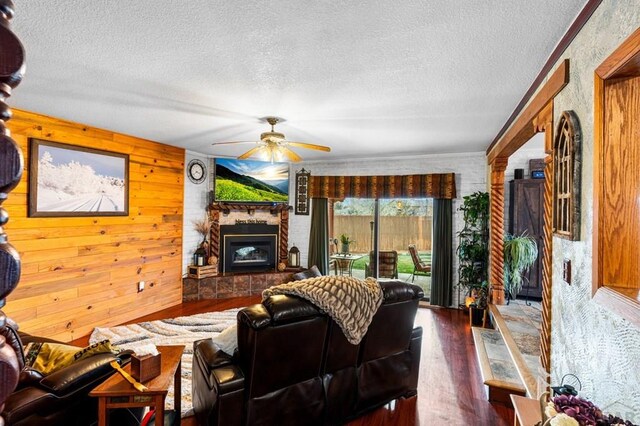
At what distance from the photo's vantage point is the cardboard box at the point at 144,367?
1.87 meters

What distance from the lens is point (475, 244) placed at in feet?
16.7

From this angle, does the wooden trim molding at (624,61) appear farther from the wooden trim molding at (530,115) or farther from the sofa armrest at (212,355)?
the sofa armrest at (212,355)

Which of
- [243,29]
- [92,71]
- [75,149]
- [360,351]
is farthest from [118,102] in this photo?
[360,351]

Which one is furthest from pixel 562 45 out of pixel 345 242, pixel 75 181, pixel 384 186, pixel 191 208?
pixel 191 208

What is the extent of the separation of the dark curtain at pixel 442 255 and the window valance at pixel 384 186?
0.74ft

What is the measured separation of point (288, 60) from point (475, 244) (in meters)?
4.15

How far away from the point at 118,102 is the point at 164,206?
2.26 m

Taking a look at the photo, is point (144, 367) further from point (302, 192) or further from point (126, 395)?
point (302, 192)

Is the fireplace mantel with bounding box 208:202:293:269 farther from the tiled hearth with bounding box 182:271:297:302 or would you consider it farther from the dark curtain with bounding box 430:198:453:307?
the dark curtain with bounding box 430:198:453:307

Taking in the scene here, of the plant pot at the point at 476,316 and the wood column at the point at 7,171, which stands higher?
the wood column at the point at 7,171

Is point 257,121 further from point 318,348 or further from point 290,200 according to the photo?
point 290,200

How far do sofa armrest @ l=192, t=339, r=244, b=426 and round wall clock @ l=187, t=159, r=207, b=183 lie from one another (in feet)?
12.9

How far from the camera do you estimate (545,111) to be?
2.33 meters

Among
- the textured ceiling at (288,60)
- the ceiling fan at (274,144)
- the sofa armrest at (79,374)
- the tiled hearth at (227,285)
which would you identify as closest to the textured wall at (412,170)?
the tiled hearth at (227,285)
